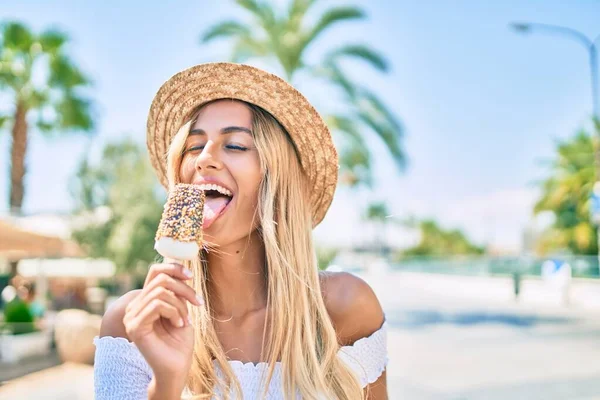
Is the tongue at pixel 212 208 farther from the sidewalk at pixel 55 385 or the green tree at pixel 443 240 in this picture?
the green tree at pixel 443 240

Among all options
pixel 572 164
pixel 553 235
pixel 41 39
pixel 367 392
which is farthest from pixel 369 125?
pixel 553 235

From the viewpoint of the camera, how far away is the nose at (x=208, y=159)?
2.17m

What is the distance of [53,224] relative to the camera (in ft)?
61.7

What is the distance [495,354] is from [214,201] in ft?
35.1

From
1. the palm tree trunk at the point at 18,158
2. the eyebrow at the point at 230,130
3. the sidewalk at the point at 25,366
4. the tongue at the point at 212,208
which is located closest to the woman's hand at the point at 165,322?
the tongue at the point at 212,208

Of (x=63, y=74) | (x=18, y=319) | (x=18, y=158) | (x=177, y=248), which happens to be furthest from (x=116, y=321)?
(x=18, y=158)

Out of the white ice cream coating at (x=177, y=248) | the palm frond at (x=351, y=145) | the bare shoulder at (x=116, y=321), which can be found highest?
the palm frond at (x=351, y=145)

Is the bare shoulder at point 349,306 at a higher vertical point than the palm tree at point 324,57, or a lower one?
lower

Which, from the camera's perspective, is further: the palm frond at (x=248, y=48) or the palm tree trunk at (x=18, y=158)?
the palm tree trunk at (x=18, y=158)

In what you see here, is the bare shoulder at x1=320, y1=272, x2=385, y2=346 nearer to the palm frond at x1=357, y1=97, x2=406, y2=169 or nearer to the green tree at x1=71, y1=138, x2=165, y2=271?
the palm frond at x1=357, y1=97, x2=406, y2=169

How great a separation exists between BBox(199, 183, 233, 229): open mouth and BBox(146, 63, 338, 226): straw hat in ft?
1.27

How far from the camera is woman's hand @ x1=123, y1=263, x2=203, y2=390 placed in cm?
162

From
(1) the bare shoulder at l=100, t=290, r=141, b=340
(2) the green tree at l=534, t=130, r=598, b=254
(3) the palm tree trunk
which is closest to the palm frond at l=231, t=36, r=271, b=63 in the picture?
(3) the palm tree trunk

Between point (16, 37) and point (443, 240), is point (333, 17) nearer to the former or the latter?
point (16, 37)
